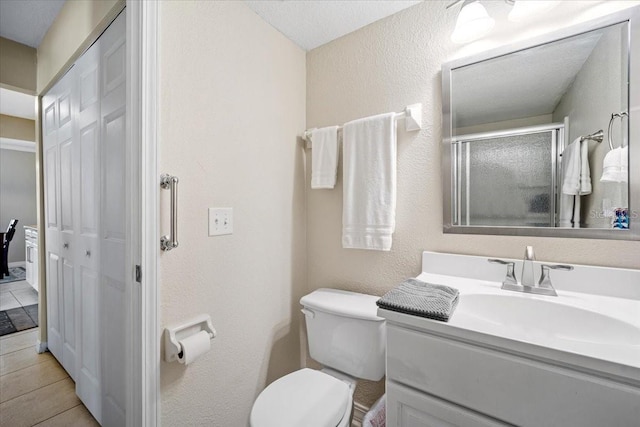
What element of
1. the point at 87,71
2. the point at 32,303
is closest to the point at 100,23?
the point at 87,71

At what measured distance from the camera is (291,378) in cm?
122

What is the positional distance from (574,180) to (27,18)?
125 inches

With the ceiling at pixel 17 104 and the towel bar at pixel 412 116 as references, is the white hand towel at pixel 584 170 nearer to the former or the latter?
the towel bar at pixel 412 116

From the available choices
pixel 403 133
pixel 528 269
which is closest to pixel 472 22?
pixel 403 133

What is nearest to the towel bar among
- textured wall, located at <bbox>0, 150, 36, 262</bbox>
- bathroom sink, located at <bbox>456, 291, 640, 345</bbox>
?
bathroom sink, located at <bbox>456, 291, 640, 345</bbox>

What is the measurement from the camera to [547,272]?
1.02 metres

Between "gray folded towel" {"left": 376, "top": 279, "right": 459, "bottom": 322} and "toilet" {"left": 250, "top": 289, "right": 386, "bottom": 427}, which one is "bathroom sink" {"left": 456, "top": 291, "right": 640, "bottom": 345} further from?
"toilet" {"left": 250, "top": 289, "right": 386, "bottom": 427}

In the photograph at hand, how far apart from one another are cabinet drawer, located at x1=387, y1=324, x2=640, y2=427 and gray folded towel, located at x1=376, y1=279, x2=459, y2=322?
2.6 inches

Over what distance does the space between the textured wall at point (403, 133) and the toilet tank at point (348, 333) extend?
24 centimetres

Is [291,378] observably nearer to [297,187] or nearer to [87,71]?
[297,187]

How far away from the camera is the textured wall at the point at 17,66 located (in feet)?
6.70

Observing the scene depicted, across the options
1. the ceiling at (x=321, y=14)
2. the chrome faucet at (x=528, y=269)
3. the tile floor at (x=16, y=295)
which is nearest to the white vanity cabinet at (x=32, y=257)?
the tile floor at (x=16, y=295)

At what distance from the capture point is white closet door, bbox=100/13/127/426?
1.22 m

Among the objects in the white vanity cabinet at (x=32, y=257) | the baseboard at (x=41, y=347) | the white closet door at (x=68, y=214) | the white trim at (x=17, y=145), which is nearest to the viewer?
the white closet door at (x=68, y=214)
